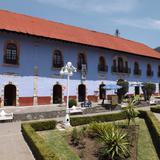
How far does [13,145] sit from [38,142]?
74.1 inches

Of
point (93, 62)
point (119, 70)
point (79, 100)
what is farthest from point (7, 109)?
point (119, 70)

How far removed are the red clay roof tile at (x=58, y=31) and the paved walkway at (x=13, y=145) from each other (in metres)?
12.4

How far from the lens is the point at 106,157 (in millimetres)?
16172

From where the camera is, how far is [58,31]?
3691cm

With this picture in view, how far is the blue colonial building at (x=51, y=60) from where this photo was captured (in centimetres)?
3114

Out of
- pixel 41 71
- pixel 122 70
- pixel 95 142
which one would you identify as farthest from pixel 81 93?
pixel 95 142

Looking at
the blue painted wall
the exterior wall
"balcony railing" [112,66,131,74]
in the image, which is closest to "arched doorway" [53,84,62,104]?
the exterior wall

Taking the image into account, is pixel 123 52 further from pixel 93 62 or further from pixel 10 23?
pixel 10 23

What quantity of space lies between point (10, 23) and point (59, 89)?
9.05 m

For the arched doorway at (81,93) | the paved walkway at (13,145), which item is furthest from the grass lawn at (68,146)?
the arched doorway at (81,93)

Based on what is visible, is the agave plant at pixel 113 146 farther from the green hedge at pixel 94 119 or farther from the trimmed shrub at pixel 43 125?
the green hedge at pixel 94 119

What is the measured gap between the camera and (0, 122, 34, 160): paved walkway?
50.0 ft

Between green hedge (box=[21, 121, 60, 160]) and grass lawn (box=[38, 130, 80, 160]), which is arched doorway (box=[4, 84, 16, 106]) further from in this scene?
grass lawn (box=[38, 130, 80, 160])

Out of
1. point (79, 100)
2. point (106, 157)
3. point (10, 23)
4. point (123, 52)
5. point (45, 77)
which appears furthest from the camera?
point (123, 52)
